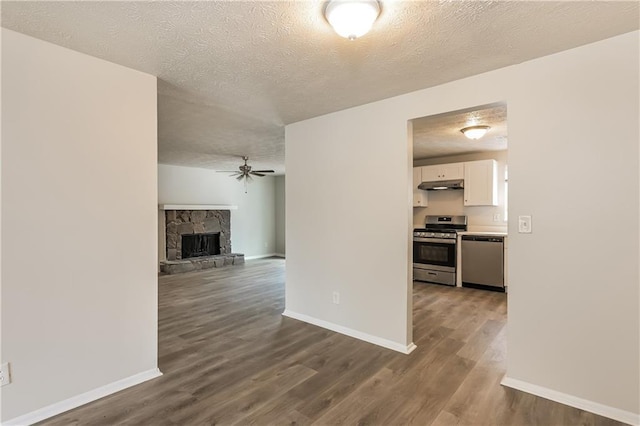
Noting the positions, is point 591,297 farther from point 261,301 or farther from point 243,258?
point 243,258

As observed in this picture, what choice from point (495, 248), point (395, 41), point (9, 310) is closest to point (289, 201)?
point (395, 41)

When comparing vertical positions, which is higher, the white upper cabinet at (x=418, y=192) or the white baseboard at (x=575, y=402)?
the white upper cabinet at (x=418, y=192)

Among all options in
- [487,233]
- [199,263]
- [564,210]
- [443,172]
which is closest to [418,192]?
[443,172]

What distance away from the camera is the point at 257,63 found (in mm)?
2297

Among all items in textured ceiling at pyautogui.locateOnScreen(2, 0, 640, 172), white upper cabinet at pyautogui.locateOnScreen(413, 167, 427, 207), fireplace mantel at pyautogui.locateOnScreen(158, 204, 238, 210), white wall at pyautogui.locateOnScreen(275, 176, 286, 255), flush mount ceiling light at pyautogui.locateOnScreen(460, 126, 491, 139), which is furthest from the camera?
white wall at pyautogui.locateOnScreen(275, 176, 286, 255)

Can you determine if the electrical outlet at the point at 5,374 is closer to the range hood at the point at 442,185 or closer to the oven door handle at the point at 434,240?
the oven door handle at the point at 434,240

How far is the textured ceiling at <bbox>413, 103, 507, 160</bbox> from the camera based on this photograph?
344 centimetres

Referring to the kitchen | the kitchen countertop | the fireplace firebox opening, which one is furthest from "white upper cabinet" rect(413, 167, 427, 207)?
the fireplace firebox opening

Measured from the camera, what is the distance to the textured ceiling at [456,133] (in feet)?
11.3

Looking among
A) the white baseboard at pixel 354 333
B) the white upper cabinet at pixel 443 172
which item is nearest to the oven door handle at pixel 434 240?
the white upper cabinet at pixel 443 172

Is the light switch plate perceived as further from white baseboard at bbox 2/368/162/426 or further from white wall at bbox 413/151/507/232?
white wall at bbox 413/151/507/232

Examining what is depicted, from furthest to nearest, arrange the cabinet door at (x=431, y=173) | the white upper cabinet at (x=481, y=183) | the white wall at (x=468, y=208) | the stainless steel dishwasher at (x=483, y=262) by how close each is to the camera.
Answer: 1. the cabinet door at (x=431, y=173)
2. the white wall at (x=468, y=208)
3. the white upper cabinet at (x=481, y=183)
4. the stainless steel dishwasher at (x=483, y=262)

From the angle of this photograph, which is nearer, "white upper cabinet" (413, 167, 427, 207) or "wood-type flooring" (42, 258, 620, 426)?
"wood-type flooring" (42, 258, 620, 426)

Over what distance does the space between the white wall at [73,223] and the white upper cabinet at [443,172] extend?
493 cm
